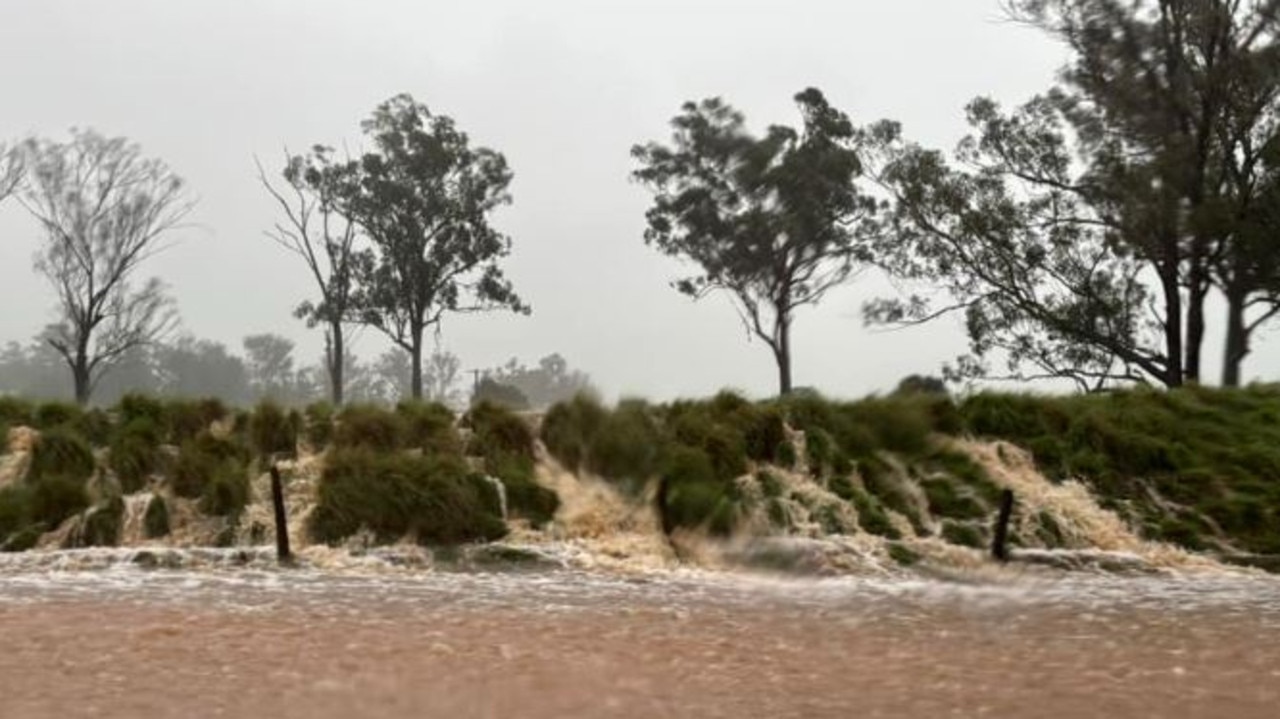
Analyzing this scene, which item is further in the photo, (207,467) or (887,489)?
(887,489)

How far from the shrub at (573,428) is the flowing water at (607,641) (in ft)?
9.65

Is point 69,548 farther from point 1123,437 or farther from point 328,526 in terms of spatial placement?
point 1123,437

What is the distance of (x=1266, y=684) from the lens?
6668 millimetres

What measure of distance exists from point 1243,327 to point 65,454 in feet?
67.2

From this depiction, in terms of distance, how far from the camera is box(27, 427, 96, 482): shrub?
14164mm

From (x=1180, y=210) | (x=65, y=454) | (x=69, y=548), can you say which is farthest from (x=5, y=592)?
(x=1180, y=210)

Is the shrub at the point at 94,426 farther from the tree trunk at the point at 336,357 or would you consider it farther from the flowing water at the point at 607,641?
the tree trunk at the point at 336,357

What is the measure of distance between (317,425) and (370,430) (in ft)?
2.59

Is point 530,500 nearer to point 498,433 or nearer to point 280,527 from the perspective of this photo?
point 498,433

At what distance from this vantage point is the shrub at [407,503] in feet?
42.9

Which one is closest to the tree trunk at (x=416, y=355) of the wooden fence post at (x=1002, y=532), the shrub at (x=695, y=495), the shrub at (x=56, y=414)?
the shrub at (x=56, y=414)

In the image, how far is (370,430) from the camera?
15.1 metres

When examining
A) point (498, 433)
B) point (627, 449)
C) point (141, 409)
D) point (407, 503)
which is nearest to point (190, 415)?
point (141, 409)

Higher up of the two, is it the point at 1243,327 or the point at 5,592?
the point at 1243,327
